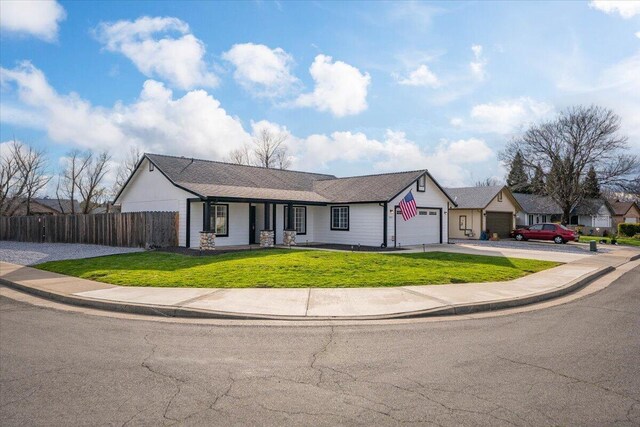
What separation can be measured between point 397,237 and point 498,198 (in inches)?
611

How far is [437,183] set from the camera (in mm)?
28484

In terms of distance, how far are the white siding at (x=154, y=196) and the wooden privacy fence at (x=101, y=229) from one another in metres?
0.56

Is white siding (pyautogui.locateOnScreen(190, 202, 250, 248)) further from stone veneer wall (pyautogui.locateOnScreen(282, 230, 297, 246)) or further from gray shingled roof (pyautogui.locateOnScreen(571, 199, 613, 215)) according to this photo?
gray shingled roof (pyautogui.locateOnScreen(571, 199, 613, 215))

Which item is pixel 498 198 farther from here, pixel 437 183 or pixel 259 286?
pixel 259 286

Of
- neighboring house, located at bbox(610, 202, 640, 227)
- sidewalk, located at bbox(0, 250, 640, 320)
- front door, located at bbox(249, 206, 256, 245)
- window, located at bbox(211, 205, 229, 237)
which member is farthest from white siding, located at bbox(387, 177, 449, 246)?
neighboring house, located at bbox(610, 202, 640, 227)

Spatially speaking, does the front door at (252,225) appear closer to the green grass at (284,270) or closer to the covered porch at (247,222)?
→ the covered porch at (247,222)

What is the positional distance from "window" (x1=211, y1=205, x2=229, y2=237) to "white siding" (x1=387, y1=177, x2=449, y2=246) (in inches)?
357

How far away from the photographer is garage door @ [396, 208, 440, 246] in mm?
25998

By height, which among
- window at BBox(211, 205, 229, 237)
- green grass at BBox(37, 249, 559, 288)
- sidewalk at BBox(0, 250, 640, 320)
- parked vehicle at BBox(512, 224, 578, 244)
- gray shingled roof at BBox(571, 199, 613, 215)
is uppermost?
gray shingled roof at BBox(571, 199, 613, 215)

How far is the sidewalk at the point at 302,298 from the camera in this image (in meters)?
8.72

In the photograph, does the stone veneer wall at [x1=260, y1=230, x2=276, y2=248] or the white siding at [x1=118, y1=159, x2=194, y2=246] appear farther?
the stone veneer wall at [x1=260, y1=230, x2=276, y2=248]

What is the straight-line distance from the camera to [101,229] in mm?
25000

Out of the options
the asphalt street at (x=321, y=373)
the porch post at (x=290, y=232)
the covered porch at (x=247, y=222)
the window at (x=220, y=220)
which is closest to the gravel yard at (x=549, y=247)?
the covered porch at (x=247, y=222)

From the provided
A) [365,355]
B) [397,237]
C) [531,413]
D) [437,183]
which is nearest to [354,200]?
[397,237]
